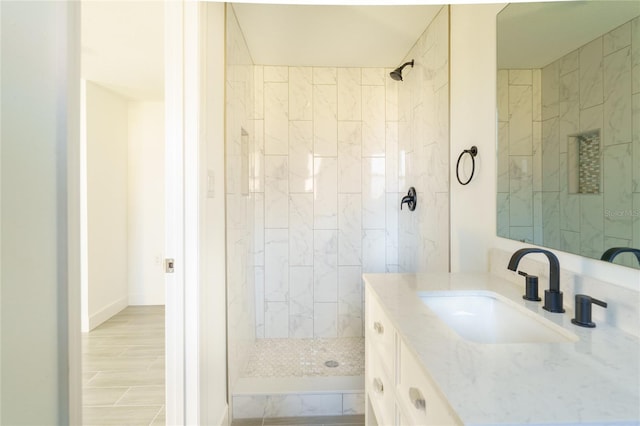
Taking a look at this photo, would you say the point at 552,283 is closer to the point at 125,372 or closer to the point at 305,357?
the point at 305,357

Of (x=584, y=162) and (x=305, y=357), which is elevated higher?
(x=584, y=162)

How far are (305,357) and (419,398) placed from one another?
189 cm

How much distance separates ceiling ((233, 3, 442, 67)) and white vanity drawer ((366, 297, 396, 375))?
1.80 meters

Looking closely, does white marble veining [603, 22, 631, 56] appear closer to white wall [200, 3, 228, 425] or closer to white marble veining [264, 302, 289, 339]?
white wall [200, 3, 228, 425]

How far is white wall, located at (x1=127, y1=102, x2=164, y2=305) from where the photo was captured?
373 cm

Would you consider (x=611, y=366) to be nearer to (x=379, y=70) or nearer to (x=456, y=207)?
(x=456, y=207)

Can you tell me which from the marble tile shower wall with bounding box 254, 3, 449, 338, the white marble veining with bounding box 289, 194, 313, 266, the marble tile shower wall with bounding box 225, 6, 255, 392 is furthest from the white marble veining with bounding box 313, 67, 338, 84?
the white marble veining with bounding box 289, 194, 313, 266

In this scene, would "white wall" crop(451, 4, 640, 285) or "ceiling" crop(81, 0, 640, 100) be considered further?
"white wall" crop(451, 4, 640, 285)

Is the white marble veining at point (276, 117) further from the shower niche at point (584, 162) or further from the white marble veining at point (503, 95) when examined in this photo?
the shower niche at point (584, 162)

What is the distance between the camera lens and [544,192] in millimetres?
1183

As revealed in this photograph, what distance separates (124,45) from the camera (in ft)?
7.93


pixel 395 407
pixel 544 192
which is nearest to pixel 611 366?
pixel 395 407

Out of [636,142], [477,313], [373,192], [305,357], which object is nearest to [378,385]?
[477,313]

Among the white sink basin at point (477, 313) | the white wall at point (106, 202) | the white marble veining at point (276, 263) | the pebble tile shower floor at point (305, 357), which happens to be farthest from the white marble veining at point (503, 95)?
the white wall at point (106, 202)
